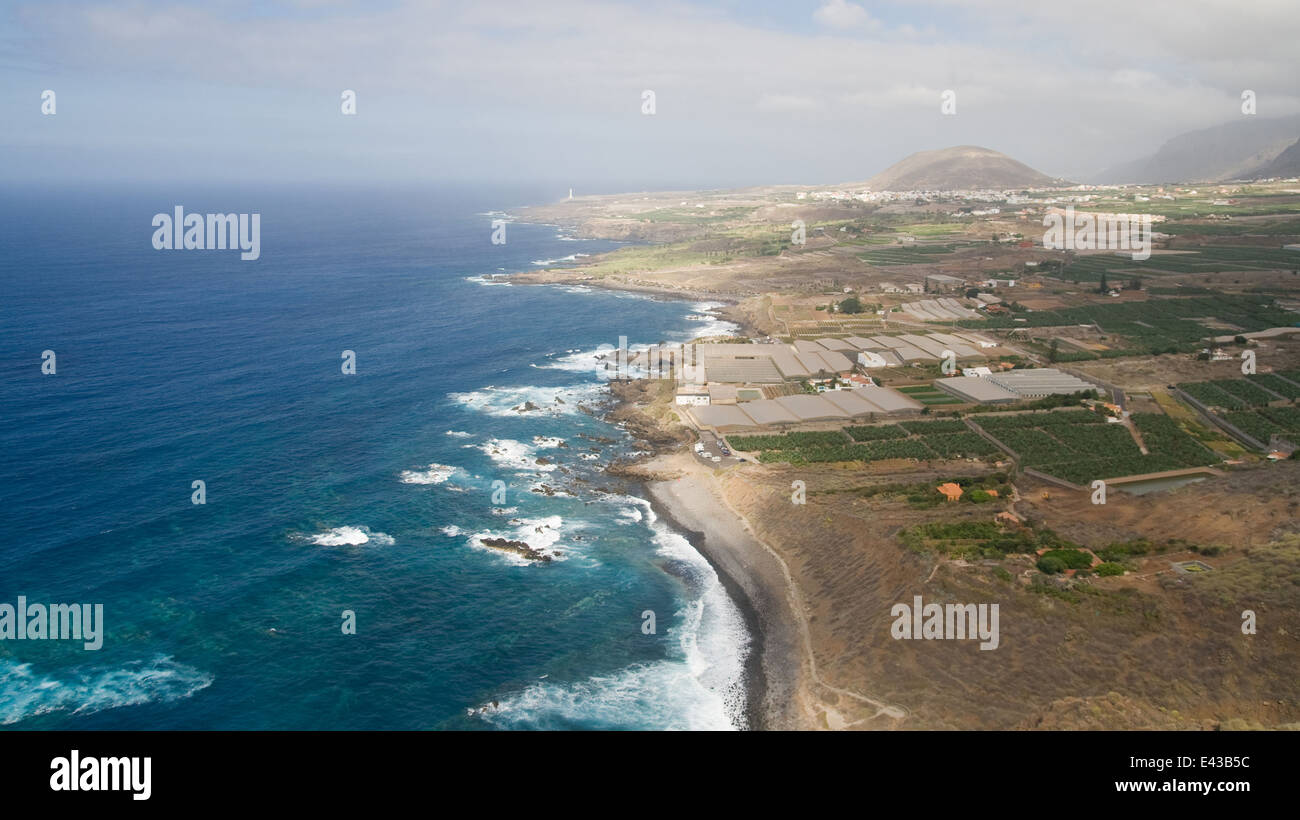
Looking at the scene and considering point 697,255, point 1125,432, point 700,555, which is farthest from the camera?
point 697,255

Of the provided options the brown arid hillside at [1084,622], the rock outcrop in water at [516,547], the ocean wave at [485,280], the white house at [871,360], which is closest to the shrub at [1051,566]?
the brown arid hillside at [1084,622]

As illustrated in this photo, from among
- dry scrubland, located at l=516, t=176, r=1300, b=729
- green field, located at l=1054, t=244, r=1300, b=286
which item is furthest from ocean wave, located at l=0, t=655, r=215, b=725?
green field, located at l=1054, t=244, r=1300, b=286

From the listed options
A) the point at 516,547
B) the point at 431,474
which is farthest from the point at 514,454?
the point at 516,547

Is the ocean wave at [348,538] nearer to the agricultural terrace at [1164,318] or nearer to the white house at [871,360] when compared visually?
the white house at [871,360]

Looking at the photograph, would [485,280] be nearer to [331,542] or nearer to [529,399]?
[529,399]

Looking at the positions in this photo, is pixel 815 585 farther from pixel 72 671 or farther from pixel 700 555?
pixel 72 671

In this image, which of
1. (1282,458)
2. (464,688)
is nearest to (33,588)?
(464,688)
